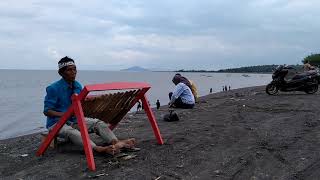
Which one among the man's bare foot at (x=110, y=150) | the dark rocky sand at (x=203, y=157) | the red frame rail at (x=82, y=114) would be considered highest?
the red frame rail at (x=82, y=114)

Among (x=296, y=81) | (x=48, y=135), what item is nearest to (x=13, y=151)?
(x=48, y=135)

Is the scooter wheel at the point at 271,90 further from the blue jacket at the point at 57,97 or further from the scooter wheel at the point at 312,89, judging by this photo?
the blue jacket at the point at 57,97

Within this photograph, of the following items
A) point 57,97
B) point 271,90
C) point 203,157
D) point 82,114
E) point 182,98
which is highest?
point 57,97

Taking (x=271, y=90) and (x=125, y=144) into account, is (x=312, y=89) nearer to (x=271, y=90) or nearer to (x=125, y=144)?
(x=271, y=90)

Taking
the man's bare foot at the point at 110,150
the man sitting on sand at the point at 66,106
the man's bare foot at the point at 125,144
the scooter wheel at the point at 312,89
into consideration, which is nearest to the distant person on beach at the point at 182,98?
the scooter wheel at the point at 312,89

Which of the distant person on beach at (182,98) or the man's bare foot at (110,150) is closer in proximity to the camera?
the man's bare foot at (110,150)

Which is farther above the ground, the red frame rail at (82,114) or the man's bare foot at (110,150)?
the red frame rail at (82,114)

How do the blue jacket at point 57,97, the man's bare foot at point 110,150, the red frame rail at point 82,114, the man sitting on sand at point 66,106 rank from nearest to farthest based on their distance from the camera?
the red frame rail at point 82,114 < the man's bare foot at point 110,150 < the man sitting on sand at point 66,106 < the blue jacket at point 57,97

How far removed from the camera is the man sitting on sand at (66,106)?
24.7ft

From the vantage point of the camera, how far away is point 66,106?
7.79m

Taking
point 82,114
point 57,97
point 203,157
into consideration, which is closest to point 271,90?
point 203,157

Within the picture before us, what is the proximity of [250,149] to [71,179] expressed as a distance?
280cm

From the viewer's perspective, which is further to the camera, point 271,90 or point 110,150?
point 271,90

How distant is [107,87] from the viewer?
6.83 meters
